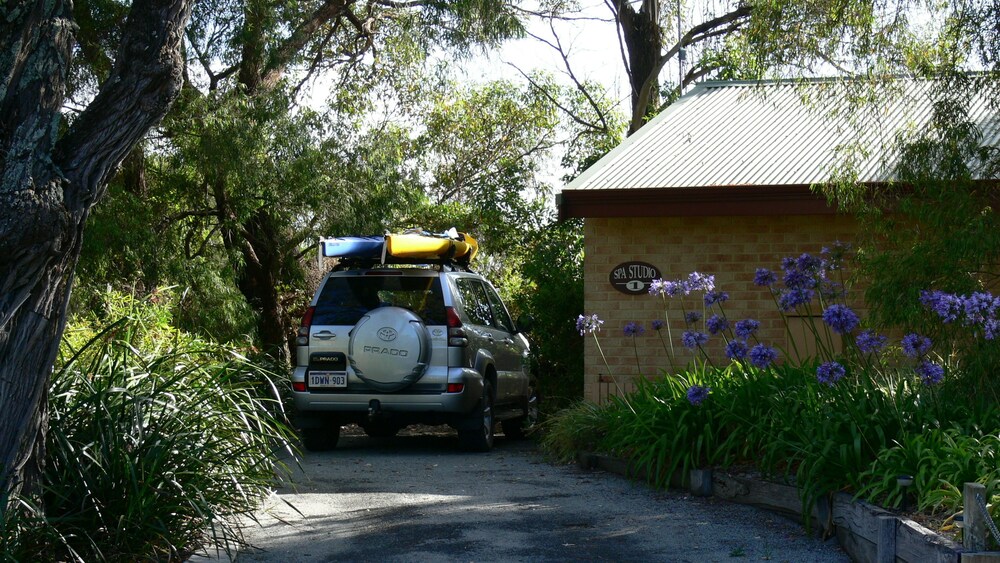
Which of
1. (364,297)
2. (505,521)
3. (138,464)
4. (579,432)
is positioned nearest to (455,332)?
(364,297)

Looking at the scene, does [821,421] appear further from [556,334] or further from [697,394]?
[556,334]

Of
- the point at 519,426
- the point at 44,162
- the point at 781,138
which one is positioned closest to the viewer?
the point at 44,162

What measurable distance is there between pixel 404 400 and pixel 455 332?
2.77 ft

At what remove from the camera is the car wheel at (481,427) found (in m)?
11.4

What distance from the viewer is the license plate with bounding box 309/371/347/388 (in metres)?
11.1

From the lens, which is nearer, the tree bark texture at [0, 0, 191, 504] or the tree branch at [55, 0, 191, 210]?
the tree bark texture at [0, 0, 191, 504]

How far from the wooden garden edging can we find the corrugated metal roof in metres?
3.29

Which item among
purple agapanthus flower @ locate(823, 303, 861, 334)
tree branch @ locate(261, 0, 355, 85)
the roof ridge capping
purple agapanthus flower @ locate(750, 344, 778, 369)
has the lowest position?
purple agapanthus flower @ locate(750, 344, 778, 369)

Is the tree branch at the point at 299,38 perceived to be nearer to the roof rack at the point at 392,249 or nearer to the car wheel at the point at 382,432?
the roof rack at the point at 392,249

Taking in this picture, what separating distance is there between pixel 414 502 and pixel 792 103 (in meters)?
8.51

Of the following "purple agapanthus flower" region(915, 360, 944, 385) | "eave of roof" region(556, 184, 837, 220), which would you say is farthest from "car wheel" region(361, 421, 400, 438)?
"purple agapanthus flower" region(915, 360, 944, 385)

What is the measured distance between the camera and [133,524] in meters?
5.66

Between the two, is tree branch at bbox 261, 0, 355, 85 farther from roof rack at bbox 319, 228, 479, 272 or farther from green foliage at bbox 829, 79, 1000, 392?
green foliage at bbox 829, 79, 1000, 392

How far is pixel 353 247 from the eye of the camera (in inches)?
456
